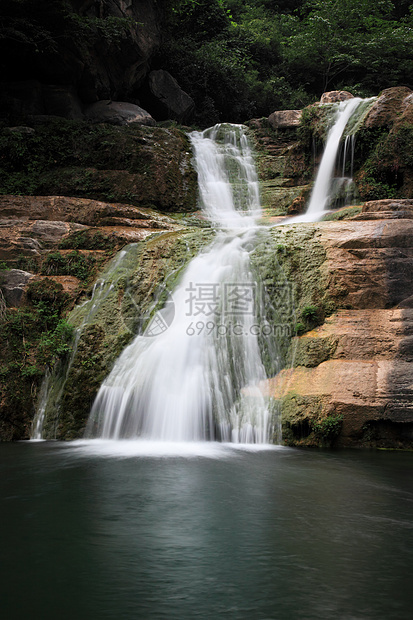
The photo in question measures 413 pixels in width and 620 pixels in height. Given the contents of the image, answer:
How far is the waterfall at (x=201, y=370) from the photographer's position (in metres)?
6.79

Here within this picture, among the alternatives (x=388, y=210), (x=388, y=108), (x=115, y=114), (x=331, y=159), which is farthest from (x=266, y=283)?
(x=115, y=114)

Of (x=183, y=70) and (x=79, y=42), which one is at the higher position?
(x=183, y=70)

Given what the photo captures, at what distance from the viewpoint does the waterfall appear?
6793mm

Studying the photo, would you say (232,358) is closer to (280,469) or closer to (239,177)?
(280,469)

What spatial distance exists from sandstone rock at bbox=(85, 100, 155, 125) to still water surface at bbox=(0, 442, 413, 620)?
13671 mm

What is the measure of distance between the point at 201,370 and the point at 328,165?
8.49m

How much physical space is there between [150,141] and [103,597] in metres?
13.7

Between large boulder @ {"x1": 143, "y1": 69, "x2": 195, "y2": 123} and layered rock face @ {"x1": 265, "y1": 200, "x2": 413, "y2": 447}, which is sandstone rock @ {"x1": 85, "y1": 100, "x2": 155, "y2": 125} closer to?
large boulder @ {"x1": 143, "y1": 69, "x2": 195, "y2": 123}

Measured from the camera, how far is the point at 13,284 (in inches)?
351

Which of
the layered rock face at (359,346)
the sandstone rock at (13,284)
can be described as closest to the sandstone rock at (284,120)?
the layered rock face at (359,346)

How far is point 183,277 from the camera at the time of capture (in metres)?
8.85

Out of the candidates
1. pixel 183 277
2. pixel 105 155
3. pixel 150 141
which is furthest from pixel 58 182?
pixel 183 277

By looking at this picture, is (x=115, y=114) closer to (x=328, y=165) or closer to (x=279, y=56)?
(x=328, y=165)

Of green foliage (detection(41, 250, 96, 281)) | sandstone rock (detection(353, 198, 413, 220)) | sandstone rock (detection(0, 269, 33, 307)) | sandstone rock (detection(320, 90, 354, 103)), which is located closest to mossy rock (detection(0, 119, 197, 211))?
green foliage (detection(41, 250, 96, 281))
